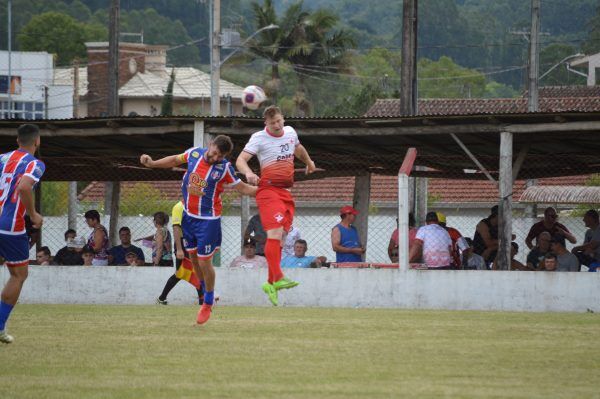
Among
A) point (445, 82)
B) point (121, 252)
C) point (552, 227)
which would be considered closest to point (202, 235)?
point (121, 252)

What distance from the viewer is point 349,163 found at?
2620cm

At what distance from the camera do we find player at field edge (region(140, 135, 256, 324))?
47.4ft

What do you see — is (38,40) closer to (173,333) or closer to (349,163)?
(349,163)

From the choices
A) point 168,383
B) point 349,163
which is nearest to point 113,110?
point 349,163

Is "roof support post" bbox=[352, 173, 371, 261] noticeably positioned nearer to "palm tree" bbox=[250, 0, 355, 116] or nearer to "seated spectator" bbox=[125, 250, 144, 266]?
"seated spectator" bbox=[125, 250, 144, 266]

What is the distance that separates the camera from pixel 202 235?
47.8 feet

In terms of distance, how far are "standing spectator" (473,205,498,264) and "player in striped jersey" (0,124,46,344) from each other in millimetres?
11746

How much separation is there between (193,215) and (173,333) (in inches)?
73.3

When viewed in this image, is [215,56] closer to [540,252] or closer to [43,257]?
[43,257]

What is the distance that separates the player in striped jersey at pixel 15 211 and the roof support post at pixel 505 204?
31.5ft

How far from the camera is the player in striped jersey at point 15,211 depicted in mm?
12508

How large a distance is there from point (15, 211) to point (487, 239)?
39.8 ft

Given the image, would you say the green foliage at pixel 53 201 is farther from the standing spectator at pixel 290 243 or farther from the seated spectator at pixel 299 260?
the seated spectator at pixel 299 260

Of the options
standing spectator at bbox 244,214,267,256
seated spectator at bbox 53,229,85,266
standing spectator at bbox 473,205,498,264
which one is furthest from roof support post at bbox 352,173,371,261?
seated spectator at bbox 53,229,85,266
